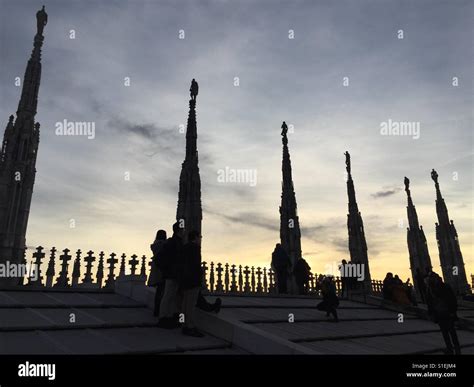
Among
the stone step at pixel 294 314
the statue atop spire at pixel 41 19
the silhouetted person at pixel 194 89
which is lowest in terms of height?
the stone step at pixel 294 314

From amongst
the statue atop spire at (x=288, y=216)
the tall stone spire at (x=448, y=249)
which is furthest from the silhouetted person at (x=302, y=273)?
the tall stone spire at (x=448, y=249)

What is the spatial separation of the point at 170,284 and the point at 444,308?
5966 mm

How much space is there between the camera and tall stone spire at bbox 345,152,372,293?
993 inches

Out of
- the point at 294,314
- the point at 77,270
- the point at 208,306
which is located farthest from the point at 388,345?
the point at 77,270

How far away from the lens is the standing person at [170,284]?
6543 millimetres

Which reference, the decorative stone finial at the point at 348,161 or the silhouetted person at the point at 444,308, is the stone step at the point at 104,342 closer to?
the silhouetted person at the point at 444,308

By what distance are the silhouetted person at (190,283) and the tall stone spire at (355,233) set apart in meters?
20.7

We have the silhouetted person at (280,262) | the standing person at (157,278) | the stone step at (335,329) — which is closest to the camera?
the standing person at (157,278)

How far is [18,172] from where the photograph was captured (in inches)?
664

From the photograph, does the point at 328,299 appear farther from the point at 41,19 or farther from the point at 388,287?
the point at 41,19

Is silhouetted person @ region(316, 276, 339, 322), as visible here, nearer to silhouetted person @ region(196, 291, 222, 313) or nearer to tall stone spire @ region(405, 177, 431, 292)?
silhouetted person @ region(196, 291, 222, 313)

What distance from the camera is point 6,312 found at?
6.22 meters
